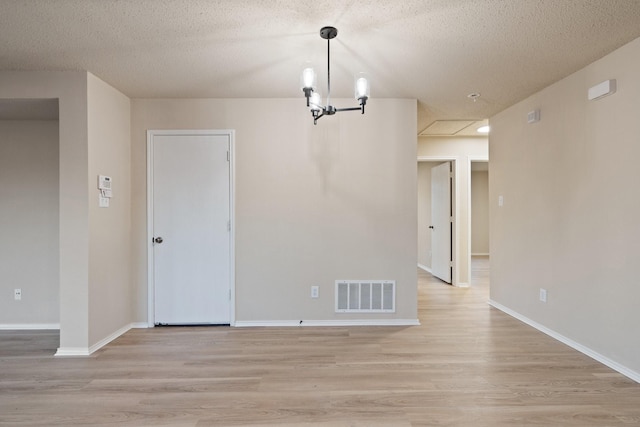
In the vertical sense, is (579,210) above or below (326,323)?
above

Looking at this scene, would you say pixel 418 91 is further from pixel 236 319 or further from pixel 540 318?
Result: pixel 236 319

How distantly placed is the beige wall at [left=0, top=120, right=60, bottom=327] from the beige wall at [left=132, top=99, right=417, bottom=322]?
0.89m

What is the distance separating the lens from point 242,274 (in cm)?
362

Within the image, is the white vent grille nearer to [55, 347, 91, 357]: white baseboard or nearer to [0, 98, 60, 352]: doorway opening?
[55, 347, 91, 357]: white baseboard

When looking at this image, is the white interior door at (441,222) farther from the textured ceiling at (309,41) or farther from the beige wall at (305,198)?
the textured ceiling at (309,41)

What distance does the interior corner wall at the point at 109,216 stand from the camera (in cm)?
297

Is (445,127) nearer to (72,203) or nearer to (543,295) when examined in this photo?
(543,295)

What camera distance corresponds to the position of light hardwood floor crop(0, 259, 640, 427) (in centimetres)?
202

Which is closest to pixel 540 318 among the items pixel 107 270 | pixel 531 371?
pixel 531 371

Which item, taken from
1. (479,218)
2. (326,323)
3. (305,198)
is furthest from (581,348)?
(479,218)

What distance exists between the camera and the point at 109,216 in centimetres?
322

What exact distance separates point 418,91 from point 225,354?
3.11 metres

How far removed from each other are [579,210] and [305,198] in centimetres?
255

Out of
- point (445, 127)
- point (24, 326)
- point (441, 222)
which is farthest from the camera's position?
point (441, 222)
